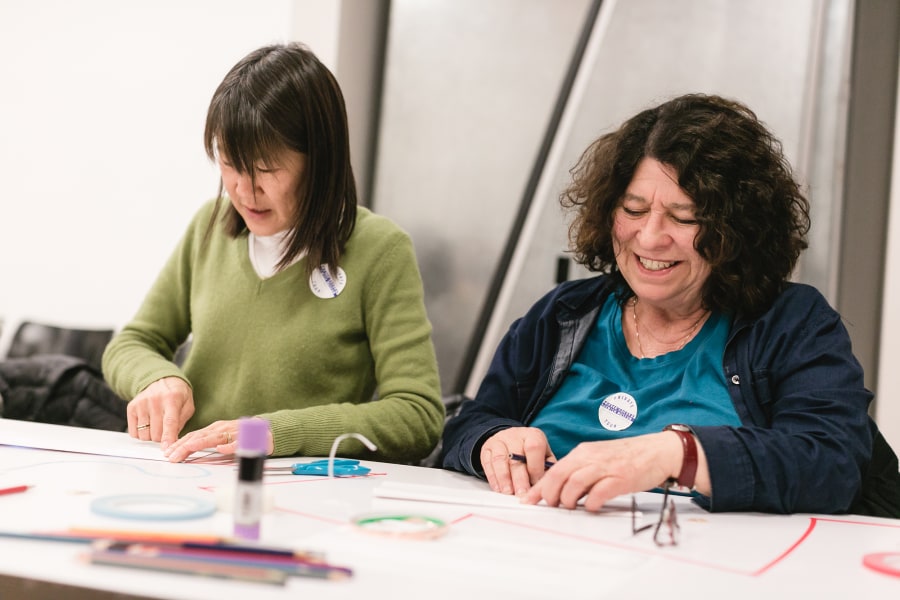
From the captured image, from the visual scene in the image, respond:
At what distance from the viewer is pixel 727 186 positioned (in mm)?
1575

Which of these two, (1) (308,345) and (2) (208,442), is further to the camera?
(1) (308,345)

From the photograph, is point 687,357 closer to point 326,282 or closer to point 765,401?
point 765,401

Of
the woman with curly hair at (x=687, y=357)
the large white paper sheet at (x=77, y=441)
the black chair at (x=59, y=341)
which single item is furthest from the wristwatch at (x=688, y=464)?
the black chair at (x=59, y=341)

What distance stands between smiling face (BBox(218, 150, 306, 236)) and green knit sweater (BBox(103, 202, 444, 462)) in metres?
0.10

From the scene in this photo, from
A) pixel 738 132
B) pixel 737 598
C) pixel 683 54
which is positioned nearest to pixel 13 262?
pixel 683 54

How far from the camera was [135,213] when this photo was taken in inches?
153

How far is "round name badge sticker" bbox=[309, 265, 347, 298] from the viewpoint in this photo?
180 centimetres

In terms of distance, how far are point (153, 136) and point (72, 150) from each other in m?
0.43

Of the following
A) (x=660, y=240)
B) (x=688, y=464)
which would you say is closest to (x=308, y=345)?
(x=660, y=240)

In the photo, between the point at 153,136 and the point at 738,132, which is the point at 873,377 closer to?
the point at 738,132

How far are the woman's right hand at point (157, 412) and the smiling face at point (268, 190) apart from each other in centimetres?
38

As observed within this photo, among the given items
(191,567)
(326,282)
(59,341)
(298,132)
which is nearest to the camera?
(191,567)

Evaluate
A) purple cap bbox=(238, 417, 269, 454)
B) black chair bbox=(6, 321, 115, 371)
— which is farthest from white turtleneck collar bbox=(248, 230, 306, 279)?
black chair bbox=(6, 321, 115, 371)

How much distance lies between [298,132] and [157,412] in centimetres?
58
